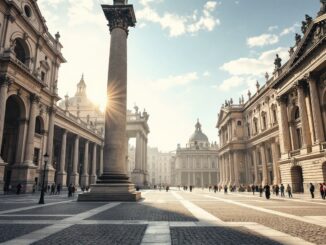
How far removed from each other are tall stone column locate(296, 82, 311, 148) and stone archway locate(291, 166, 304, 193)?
4.48m

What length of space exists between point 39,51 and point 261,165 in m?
48.6

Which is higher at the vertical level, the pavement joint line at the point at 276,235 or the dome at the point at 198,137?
the dome at the point at 198,137

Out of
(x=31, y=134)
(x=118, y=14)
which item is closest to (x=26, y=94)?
(x=31, y=134)

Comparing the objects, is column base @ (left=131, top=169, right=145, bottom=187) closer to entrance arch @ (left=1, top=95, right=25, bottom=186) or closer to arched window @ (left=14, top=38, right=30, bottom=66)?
entrance arch @ (left=1, top=95, right=25, bottom=186)

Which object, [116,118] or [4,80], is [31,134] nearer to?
[4,80]

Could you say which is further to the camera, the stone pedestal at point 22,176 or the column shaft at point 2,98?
the stone pedestal at point 22,176

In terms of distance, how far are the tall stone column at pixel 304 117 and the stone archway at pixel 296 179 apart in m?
4.48

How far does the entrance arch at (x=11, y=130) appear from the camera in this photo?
34275 mm

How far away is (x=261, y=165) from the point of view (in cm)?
5778

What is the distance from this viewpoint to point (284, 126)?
40250 mm

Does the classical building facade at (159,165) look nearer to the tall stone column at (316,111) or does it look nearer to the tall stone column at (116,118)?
the tall stone column at (316,111)

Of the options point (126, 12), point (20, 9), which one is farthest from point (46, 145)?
point (126, 12)

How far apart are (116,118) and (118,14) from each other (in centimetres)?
944

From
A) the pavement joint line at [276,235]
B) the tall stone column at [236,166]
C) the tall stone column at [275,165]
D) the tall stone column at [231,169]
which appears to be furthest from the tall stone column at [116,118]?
the tall stone column at [231,169]
